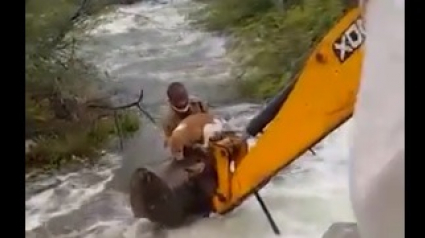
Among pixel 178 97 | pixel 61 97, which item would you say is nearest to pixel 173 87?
pixel 178 97

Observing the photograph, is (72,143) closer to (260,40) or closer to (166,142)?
(166,142)

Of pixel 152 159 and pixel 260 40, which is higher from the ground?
pixel 260 40

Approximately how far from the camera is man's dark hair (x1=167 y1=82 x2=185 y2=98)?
0.83m

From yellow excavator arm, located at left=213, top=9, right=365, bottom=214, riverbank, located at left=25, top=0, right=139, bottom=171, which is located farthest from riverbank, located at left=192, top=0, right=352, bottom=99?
riverbank, located at left=25, top=0, right=139, bottom=171

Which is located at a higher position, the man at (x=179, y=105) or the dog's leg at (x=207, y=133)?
the man at (x=179, y=105)

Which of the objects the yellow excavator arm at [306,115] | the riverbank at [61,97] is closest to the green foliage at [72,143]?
the riverbank at [61,97]

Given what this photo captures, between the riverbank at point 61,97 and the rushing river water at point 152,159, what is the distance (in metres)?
0.02

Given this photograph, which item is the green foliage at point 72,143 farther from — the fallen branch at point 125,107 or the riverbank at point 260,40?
the riverbank at point 260,40

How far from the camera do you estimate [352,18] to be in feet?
2.72

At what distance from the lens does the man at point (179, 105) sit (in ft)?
2.71

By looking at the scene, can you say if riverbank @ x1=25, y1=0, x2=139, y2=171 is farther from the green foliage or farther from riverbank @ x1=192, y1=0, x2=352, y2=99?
riverbank @ x1=192, y1=0, x2=352, y2=99

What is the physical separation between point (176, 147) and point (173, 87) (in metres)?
0.07

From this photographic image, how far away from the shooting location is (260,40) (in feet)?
2.74

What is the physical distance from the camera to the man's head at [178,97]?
2.71 ft
